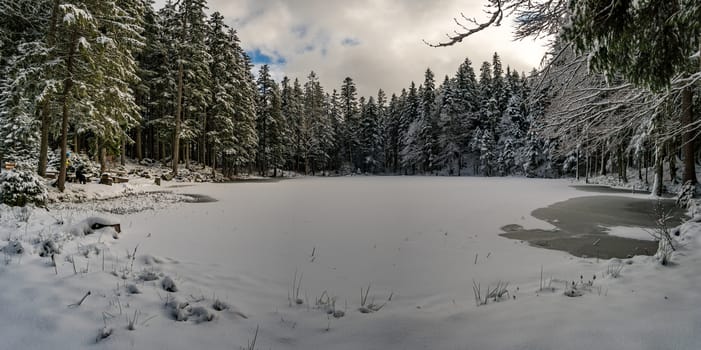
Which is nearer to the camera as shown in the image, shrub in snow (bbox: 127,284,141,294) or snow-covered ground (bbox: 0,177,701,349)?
snow-covered ground (bbox: 0,177,701,349)

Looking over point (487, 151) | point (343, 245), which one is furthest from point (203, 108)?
point (487, 151)

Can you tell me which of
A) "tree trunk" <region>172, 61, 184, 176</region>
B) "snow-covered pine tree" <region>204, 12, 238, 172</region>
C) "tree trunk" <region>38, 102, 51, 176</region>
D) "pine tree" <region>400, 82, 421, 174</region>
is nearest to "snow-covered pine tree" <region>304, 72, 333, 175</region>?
"pine tree" <region>400, 82, 421, 174</region>

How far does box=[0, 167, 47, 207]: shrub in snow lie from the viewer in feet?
29.2

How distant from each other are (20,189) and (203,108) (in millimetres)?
23039

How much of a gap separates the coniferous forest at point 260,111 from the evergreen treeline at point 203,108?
13 centimetres

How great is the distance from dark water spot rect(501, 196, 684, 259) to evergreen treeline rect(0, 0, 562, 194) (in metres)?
2.53

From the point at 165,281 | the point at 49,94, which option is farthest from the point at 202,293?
the point at 49,94

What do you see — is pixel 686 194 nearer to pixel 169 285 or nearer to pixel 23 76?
pixel 169 285

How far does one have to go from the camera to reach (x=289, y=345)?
3.21 m

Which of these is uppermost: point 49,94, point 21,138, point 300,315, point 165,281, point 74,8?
point 74,8

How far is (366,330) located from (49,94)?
15.7 meters

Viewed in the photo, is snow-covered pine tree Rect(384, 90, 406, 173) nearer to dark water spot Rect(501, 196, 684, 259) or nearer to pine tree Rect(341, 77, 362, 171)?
pine tree Rect(341, 77, 362, 171)

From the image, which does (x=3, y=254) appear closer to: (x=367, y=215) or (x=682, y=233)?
(x=367, y=215)

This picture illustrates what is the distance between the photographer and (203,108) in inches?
1213
